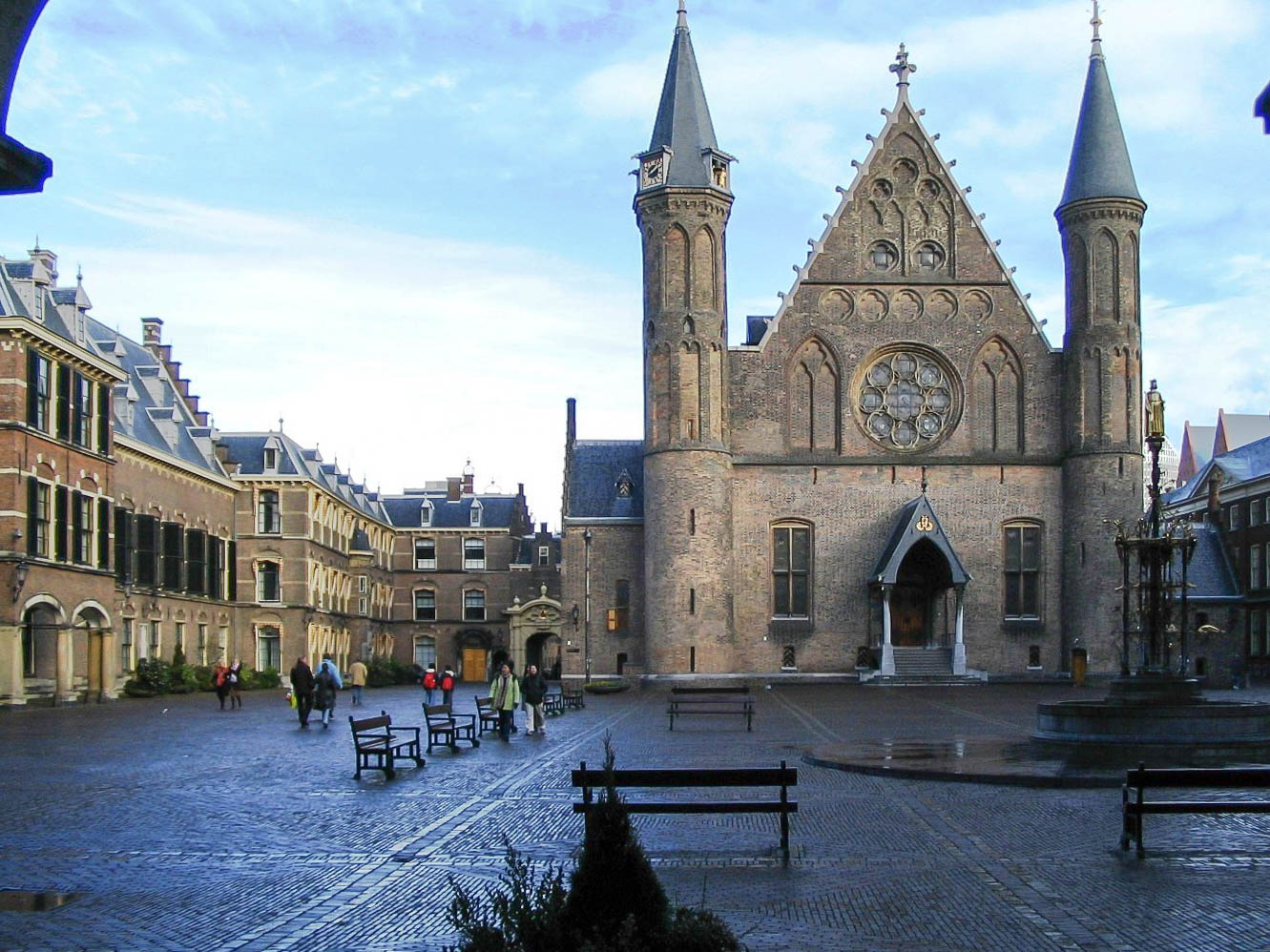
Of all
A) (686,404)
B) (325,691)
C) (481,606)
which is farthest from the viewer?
(481,606)

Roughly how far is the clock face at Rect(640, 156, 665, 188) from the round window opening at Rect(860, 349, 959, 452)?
10.5 meters

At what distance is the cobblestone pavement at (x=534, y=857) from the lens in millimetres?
9883

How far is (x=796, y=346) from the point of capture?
5319 cm

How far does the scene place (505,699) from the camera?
27.5 m

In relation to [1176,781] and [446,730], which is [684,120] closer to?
[446,730]

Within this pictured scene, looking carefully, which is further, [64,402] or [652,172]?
[652,172]

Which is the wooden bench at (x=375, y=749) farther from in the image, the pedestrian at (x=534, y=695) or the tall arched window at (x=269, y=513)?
the tall arched window at (x=269, y=513)

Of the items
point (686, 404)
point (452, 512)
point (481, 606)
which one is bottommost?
point (481, 606)

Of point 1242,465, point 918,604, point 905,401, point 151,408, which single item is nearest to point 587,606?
point 918,604

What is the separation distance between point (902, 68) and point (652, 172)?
35.2 feet

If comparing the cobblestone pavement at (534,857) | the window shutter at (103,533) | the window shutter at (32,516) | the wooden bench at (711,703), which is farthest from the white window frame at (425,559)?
the cobblestone pavement at (534,857)

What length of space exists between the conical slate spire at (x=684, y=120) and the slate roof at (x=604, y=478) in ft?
35.3

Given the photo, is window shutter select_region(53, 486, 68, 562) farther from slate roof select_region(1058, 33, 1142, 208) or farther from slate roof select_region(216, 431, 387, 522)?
slate roof select_region(1058, 33, 1142, 208)

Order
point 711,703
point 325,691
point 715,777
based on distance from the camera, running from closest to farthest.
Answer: point 715,777 < point 325,691 < point 711,703
